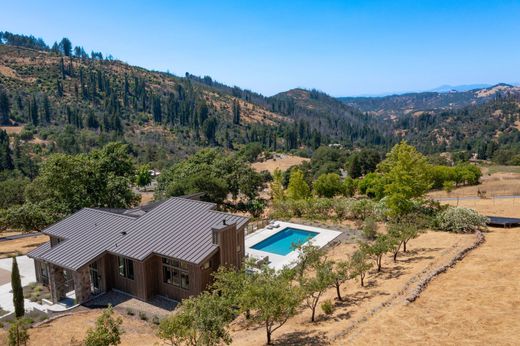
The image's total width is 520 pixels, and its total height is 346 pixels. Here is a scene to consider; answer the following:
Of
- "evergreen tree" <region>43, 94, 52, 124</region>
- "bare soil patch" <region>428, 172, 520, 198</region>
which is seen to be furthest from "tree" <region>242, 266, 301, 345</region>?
"evergreen tree" <region>43, 94, 52, 124</region>

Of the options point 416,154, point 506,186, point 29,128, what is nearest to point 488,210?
point 416,154

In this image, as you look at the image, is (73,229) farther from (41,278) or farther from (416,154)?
(416,154)

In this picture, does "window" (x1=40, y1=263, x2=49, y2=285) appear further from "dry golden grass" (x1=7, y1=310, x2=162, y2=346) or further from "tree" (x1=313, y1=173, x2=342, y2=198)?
"tree" (x1=313, y1=173, x2=342, y2=198)

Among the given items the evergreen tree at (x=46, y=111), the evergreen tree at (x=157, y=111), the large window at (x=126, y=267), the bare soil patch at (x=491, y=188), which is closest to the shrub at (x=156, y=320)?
the large window at (x=126, y=267)

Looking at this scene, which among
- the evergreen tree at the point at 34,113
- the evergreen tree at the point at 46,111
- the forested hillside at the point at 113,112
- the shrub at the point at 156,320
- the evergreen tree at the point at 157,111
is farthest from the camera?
the evergreen tree at the point at 157,111

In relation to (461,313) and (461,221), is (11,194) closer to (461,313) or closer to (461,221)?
(461,221)

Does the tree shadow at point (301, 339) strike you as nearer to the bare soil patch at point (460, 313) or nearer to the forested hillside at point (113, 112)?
the bare soil patch at point (460, 313)

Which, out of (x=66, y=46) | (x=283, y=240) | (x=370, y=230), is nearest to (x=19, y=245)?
(x=283, y=240)
